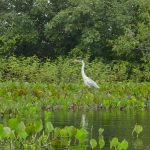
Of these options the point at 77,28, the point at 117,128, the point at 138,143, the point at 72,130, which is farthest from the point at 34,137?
the point at 77,28

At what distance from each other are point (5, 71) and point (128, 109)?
397 inches

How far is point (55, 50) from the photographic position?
989 inches

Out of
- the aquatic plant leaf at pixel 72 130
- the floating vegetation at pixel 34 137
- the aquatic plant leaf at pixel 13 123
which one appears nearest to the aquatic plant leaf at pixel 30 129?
the floating vegetation at pixel 34 137

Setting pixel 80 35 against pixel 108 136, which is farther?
pixel 80 35

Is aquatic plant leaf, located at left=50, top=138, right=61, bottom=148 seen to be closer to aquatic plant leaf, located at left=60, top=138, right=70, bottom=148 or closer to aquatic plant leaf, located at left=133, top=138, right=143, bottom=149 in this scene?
aquatic plant leaf, located at left=60, top=138, right=70, bottom=148

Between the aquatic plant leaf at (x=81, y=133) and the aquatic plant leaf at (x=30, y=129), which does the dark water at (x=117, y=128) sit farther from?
the aquatic plant leaf at (x=30, y=129)

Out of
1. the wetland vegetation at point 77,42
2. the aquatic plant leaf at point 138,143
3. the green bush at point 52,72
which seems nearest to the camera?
the aquatic plant leaf at point 138,143

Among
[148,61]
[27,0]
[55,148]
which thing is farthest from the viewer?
[27,0]

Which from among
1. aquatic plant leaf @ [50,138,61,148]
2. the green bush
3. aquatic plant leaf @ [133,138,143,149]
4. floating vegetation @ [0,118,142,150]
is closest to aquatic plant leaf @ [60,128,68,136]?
floating vegetation @ [0,118,142,150]

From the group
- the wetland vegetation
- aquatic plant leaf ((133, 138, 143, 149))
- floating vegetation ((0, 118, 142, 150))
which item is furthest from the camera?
the wetland vegetation

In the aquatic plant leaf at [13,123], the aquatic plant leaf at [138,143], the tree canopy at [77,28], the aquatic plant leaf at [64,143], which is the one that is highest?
the tree canopy at [77,28]

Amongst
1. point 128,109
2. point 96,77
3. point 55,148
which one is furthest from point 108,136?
point 96,77

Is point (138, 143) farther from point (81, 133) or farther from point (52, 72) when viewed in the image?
point (52, 72)

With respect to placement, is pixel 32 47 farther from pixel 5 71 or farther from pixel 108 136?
pixel 108 136
